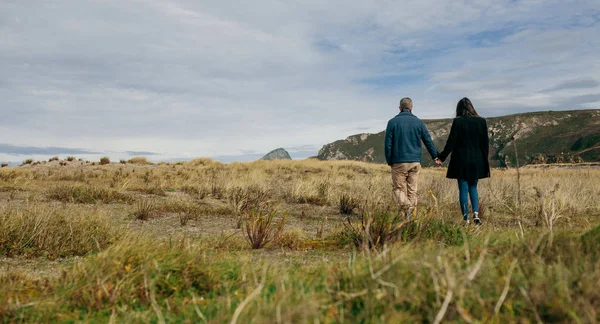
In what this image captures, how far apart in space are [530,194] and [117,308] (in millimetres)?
11841

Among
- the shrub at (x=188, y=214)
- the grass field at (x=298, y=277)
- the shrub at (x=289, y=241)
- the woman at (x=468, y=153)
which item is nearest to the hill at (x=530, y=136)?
the shrub at (x=188, y=214)

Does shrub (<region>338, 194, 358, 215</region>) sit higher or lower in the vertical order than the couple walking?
lower

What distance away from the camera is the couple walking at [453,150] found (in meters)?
8.19

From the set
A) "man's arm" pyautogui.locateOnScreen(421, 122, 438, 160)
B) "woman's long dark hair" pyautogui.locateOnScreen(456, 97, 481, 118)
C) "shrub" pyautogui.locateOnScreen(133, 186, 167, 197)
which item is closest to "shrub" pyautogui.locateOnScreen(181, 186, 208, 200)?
"shrub" pyautogui.locateOnScreen(133, 186, 167, 197)

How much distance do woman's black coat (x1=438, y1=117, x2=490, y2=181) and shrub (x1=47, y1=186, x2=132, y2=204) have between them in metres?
8.09

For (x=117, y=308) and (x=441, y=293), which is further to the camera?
(x=117, y=308)

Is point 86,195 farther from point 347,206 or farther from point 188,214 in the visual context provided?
point 347,206

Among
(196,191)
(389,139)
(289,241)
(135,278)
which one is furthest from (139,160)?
(135,278)

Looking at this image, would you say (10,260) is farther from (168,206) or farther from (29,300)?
(168,206)

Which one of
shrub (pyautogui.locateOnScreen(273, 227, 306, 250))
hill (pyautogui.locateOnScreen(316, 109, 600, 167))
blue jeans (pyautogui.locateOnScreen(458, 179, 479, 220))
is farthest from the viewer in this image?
hill (pyautogui.locateOnScreen(316, 109, 600, 167))

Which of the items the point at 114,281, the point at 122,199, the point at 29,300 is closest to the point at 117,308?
the point at 114,281

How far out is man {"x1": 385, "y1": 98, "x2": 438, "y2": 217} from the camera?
331 inches

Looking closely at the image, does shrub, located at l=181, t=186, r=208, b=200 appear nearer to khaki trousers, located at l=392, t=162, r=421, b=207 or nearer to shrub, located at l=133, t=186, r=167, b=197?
shrub, located at l=133, t=186, r=167, b=197

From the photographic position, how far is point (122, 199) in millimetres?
11633
